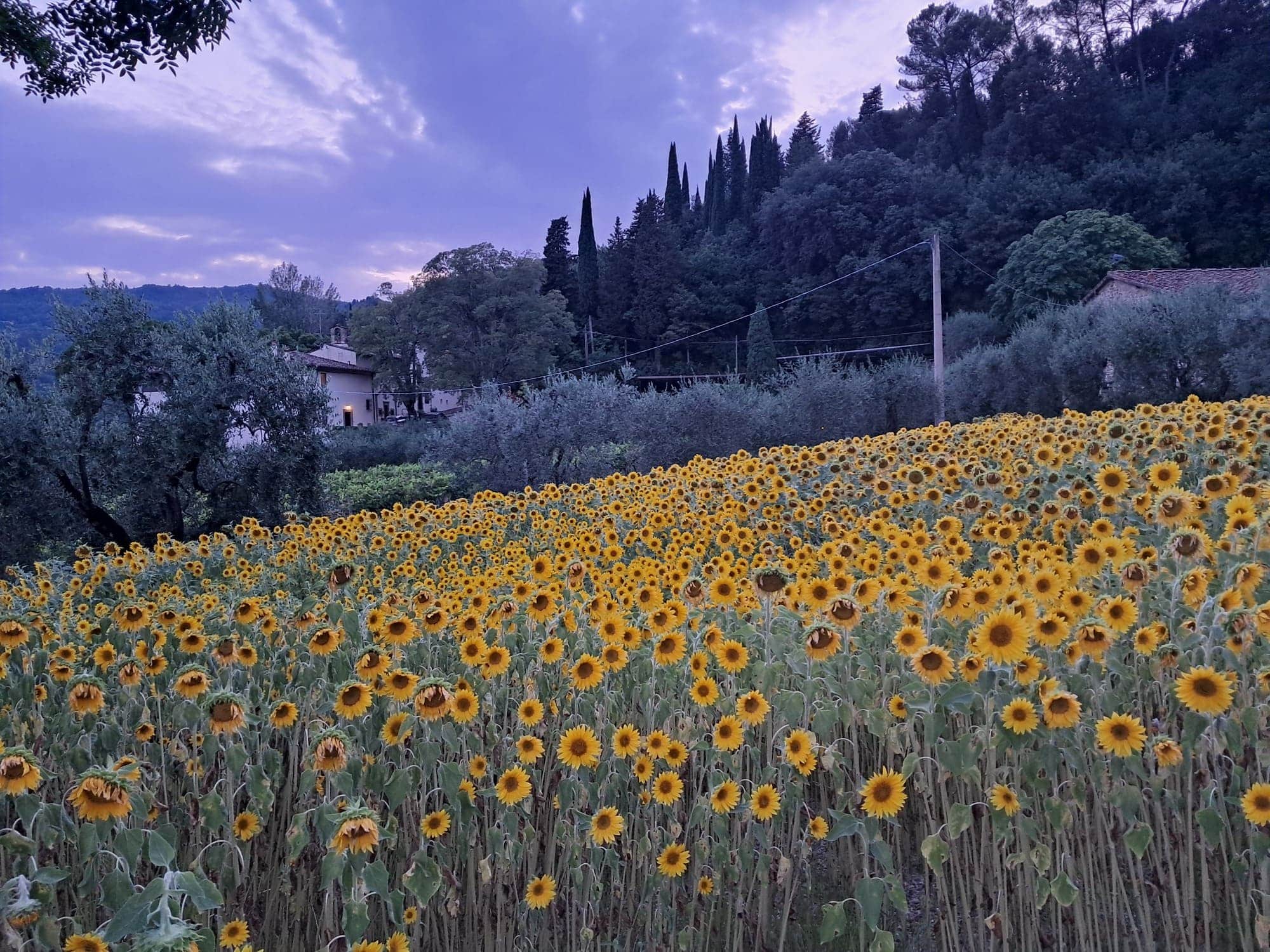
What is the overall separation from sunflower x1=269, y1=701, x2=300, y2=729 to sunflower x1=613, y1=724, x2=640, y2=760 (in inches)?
34.3

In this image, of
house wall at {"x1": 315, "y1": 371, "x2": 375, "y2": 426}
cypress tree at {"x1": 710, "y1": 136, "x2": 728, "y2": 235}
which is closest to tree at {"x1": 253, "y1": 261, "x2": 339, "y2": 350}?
house wall at {"x1": 315, "y1": 371, "x2": 375, "y2": 426}

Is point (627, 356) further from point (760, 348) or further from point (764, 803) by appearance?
point (764, 803)

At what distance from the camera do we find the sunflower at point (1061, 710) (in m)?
1.93

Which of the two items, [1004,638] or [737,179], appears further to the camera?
[737,179]

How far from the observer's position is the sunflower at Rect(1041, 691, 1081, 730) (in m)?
1.93

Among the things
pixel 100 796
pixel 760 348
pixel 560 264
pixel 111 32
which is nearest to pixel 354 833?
pixel 100 796

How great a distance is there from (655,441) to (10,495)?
32.6 feet

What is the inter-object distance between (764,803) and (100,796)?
56.7 inches

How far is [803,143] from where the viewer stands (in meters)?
72.9

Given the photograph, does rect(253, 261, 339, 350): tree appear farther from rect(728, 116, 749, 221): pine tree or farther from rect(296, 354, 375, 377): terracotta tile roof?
rect(728, 116, 749, 221): pine tree

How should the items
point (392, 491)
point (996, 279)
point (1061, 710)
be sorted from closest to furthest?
point (1061, 710)
point (392, 491)
point (996, 279)

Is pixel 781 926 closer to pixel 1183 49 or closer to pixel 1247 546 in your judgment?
pixel 1247 546

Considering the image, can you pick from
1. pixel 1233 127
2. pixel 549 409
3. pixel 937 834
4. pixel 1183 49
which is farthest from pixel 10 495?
pixel 1183 49

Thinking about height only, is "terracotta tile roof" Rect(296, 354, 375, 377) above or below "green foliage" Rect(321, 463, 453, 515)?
above
